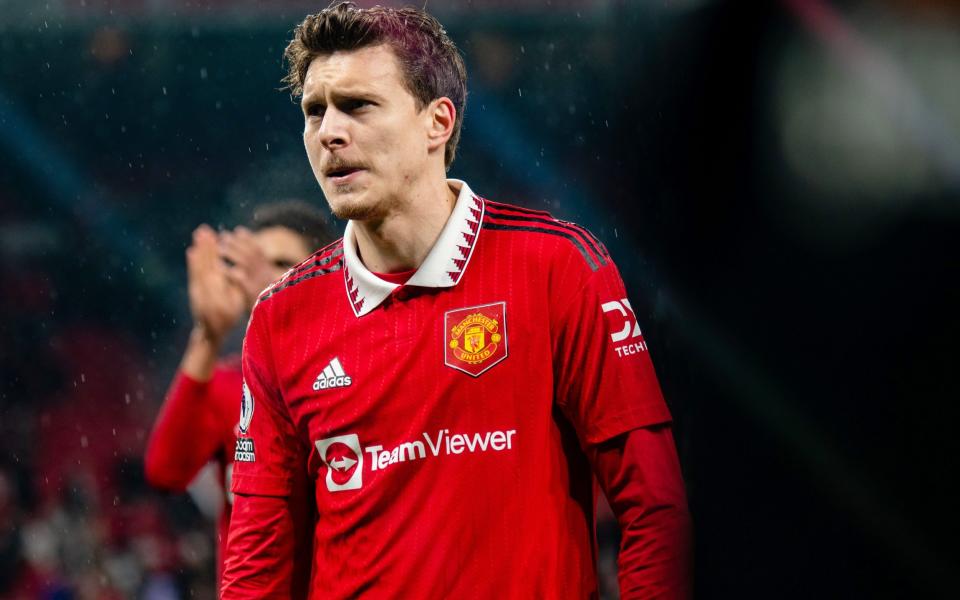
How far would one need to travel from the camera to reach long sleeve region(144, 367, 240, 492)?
2551 millimetres

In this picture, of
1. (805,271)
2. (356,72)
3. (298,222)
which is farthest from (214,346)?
(805,271)

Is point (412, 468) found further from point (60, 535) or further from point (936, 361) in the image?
point (60, 535)

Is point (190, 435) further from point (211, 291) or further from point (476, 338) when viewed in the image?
point (476, 338)

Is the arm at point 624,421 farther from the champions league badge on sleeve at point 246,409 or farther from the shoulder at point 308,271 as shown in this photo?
the champions league badge on sleeve at point 246,409

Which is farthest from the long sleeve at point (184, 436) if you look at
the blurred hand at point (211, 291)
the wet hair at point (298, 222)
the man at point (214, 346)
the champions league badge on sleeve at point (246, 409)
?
the champions league badge on sleeve at point (246, 409)

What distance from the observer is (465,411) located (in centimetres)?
166

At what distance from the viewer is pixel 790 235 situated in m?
0.54

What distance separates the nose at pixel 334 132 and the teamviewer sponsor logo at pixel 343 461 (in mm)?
462

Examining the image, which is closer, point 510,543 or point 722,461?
point 722,461

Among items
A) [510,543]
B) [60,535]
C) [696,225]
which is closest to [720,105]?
[696,225]

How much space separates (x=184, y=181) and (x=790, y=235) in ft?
28.5

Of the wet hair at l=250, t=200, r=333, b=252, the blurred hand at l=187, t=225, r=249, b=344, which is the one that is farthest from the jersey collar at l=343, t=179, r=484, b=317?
the wet hair at l=250, t=200, r=333, b=252

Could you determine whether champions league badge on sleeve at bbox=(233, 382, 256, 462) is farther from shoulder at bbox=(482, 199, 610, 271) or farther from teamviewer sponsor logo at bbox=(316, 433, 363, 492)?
shoulder at bbox=(482, 199, 610, 271)

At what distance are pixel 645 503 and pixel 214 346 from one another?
4.14ft
